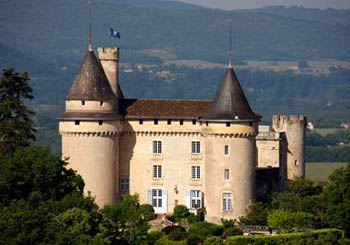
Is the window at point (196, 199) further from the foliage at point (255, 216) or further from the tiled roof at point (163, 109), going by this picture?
the tiled roof at point (163, 109)

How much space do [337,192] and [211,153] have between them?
770cm

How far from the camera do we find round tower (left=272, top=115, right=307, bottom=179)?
84562 millimetres

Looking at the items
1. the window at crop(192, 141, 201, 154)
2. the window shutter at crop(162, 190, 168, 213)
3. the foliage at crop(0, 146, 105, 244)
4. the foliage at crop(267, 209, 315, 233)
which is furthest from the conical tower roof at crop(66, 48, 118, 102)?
the foliage at crop(267, 209, 315, 233)

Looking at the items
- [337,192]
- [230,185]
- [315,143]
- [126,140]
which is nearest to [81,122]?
[126,140]

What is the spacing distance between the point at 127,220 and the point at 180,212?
17.5 feet

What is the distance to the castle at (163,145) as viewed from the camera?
74.4 meters

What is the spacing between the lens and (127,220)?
71000mm

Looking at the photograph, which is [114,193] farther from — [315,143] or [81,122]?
[315,143]

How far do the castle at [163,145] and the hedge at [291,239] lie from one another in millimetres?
7356

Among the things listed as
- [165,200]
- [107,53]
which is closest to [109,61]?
[107,53]

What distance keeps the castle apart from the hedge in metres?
7.36

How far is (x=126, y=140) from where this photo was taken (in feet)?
253

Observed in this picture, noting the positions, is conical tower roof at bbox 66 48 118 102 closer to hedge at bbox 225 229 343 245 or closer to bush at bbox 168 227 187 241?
bush at bbox 168 227 187 241

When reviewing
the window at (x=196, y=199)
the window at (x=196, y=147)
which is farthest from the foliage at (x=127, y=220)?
the window at (x=196, y=147)
